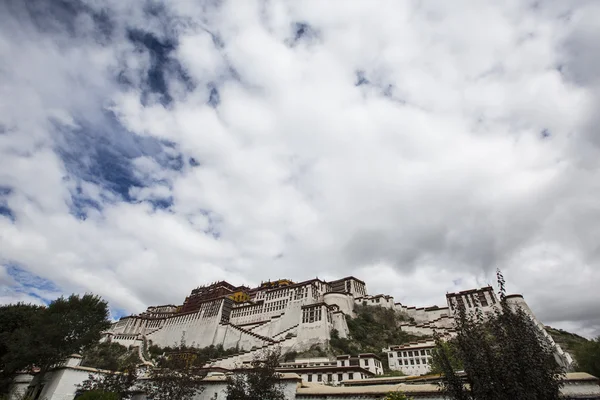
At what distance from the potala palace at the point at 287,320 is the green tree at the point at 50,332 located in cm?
1934

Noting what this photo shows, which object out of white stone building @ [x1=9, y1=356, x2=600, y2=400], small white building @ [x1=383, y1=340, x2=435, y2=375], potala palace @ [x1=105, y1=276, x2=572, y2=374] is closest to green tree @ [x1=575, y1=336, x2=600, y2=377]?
potala palace @ [x1=105, y1=276, x2=572, y2=374]

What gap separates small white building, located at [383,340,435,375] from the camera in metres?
43.7

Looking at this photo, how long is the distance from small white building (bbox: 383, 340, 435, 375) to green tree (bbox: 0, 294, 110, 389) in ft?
130

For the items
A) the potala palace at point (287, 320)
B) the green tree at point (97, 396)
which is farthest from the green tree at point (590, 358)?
the green tree at point (97, 396)

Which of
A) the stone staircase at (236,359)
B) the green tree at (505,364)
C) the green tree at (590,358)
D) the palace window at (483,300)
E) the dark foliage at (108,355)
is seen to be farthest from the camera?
the palace window at (483,300)

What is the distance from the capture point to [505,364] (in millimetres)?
9625

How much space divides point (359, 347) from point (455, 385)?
157ft

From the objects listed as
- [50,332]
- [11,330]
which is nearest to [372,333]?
[50,332]

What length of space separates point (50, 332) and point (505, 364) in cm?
3752

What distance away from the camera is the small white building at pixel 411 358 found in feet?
143

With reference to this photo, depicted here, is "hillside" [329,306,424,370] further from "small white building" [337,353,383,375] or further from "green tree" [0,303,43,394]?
"green tree" [0,303,43,394]

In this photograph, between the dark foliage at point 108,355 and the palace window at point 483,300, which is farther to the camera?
the palace window at point 483,300

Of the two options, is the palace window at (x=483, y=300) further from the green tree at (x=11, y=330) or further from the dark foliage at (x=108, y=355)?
the green tree at (x=11, y=330)

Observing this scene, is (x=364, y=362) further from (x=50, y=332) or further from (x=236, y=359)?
(x=50, y=332)
